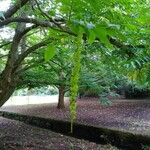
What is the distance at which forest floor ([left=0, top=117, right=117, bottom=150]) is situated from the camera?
10.1 meters

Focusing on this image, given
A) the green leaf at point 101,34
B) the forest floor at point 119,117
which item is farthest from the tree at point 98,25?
the forest floor at point 119,117

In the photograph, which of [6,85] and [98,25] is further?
[6,85]

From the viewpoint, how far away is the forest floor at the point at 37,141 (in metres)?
10.1

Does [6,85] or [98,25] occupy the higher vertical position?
[6,85]

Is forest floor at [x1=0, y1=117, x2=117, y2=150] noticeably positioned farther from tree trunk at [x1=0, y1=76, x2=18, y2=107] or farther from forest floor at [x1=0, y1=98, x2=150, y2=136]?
forest floor at [x1=0, y1=98, x2=150, y2=136]

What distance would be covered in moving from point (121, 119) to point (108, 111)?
10.7ft

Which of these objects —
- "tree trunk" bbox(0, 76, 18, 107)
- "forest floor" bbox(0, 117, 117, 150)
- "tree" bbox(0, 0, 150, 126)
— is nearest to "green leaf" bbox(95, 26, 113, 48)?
"tree" bbox(0, 0, 150, 126)

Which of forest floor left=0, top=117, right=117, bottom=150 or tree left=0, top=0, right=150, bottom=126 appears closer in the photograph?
tree left=0, top=0, right=150, bottom=126

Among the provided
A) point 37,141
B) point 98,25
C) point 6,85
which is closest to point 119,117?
point 37,141

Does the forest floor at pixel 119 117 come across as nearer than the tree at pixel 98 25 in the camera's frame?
No

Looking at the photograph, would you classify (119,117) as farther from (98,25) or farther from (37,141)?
(98,25)

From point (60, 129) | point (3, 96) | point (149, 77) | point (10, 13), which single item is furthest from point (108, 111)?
point (149, 77)

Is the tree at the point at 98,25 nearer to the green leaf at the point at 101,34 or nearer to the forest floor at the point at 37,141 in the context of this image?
the green leaf at the point at 101,34

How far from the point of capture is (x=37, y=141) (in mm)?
11039
